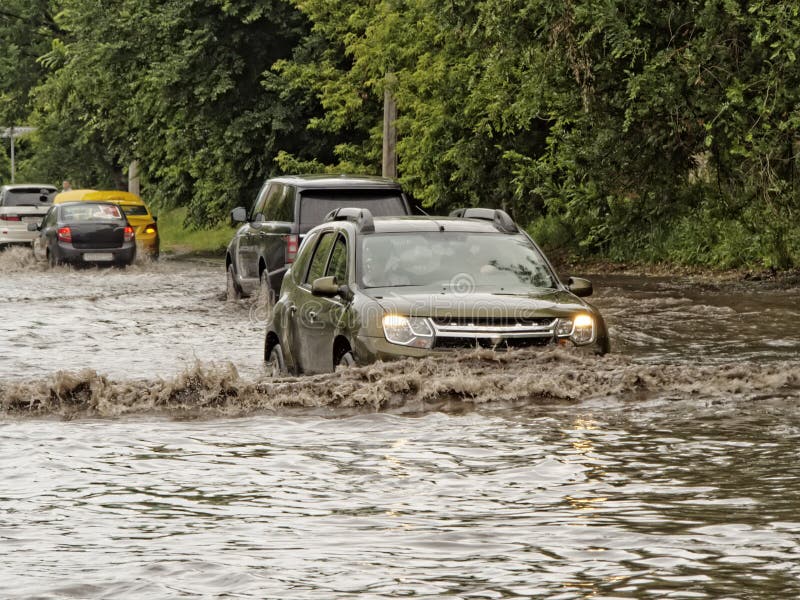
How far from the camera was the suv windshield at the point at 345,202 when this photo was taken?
20.3 m

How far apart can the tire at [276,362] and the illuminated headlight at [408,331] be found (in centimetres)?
196

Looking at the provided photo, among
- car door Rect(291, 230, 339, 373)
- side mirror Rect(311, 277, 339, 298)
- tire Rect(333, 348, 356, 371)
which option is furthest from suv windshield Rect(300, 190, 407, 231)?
tire Rect(333, 348, 356, 371)

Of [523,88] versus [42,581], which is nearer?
[42,581]

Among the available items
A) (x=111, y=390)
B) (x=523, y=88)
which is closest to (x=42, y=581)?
(x=111, y=390)

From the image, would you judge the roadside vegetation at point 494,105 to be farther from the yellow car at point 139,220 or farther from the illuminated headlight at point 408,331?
the illuminated headlight at point 408,331

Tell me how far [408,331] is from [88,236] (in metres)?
22.2

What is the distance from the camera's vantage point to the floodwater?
21.3 feet

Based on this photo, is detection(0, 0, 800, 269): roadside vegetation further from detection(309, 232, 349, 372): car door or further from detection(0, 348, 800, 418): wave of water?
detection(309, 232, 349, 372): car door

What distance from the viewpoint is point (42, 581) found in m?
6.46

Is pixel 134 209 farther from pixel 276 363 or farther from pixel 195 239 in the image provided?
pixel 276 363

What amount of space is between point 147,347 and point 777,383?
798 cm

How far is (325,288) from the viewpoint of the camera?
12109 mm

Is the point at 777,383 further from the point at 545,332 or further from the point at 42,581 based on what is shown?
the point at 42,581

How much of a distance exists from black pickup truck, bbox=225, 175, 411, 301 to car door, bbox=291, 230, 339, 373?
6.65 metres
